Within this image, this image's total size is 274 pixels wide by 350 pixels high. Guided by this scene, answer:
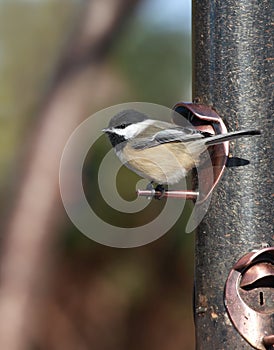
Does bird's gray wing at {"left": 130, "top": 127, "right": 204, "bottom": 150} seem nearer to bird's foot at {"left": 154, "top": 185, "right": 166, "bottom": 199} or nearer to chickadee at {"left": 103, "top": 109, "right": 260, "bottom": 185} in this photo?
chickadee at {"left": 103, "top": 109, "right": 260, "bottom": 185}

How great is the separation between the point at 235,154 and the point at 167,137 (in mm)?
342

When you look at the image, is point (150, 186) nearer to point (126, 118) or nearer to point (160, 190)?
point (160, 190)

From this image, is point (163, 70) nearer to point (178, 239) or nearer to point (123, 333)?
point (178, 239)

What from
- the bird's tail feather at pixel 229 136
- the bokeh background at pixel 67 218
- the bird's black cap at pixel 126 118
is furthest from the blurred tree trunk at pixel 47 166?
the bird's tail feather at pixel 229 136

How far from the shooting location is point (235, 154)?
4078mm

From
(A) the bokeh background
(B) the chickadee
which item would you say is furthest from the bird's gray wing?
(A) the bokeh background

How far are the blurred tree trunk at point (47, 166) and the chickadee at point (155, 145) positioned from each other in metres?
5.95

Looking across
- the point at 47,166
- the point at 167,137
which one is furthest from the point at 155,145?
the point at 47,166

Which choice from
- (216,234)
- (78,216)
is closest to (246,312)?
(216,234)

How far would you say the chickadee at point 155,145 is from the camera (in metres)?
4.10

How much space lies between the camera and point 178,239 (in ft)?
34.2

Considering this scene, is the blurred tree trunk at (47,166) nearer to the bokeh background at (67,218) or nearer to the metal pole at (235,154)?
the bokeh background at (67,218)

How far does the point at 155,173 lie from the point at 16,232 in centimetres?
641

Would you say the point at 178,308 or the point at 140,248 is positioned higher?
the point at 140,248
